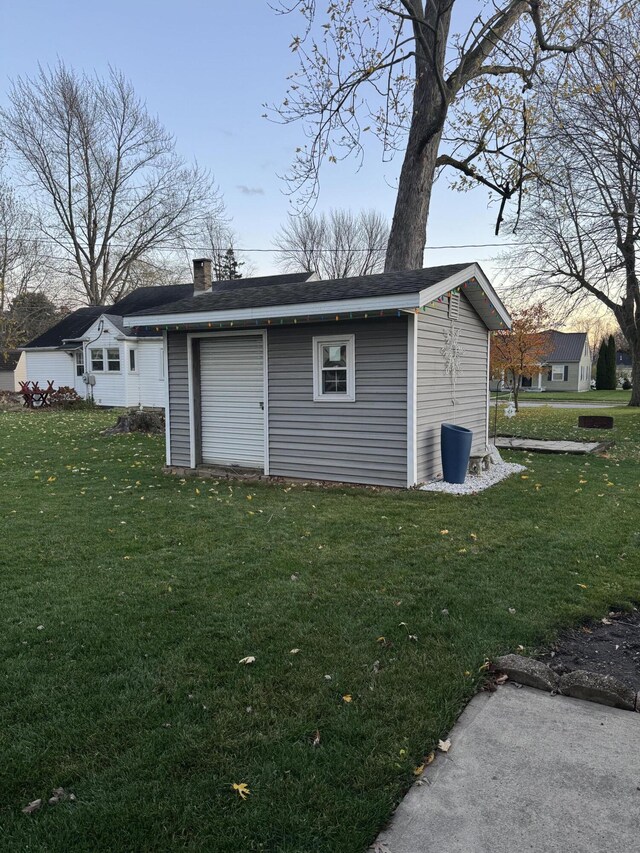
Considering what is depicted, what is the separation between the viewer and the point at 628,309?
21.4 m

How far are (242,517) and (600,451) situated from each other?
8009 mm

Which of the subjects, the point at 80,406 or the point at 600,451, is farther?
the point at 80,406

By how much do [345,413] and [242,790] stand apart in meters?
6.19

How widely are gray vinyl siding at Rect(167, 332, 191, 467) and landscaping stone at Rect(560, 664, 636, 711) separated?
7563 millimetres

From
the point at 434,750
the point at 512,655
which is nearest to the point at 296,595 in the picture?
the point at 512,655

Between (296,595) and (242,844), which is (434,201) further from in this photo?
(242,844)

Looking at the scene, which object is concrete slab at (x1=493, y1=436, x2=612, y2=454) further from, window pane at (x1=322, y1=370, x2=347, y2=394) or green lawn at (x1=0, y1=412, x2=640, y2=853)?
window pane at (x1=322, y1=370, x2=347, y2=394)

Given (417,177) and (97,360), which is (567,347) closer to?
(97,360)

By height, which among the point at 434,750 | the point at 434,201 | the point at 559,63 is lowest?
the point at 434,750

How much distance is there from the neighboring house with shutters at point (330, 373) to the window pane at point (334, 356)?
0.05 ft

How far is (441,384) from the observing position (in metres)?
8.55

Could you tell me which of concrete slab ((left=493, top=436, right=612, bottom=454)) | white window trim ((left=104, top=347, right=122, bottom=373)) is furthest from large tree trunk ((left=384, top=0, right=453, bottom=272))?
white window trim ((left=104, top=347, right=122, bottom=373))

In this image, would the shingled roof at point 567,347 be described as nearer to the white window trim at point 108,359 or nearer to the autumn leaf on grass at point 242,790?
the white window trim at point 108,359

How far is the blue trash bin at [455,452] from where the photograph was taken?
7.95 m
